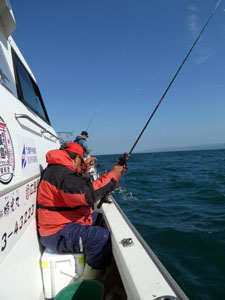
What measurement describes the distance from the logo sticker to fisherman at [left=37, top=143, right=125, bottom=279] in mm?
513

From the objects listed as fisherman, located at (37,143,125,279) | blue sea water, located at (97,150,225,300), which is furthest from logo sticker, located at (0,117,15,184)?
blue sea water, located at (97,150,225,300)

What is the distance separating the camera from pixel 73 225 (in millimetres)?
1914

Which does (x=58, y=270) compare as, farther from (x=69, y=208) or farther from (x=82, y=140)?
(x=82, y=140)

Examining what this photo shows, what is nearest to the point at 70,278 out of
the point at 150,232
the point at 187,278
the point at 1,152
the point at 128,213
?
the point at 1,152

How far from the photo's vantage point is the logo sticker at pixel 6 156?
110cm

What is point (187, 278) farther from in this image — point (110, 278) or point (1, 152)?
point (1, 152)

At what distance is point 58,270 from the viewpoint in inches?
71.3

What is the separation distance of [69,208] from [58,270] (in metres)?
0.59

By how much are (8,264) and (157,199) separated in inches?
232

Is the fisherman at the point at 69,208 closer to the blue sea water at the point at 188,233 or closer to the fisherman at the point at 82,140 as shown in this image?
the blue sea water at the point at 188,233

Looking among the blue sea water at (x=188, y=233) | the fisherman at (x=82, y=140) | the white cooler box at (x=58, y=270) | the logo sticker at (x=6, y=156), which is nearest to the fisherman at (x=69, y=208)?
the white cooler box at (x=58, y=270)

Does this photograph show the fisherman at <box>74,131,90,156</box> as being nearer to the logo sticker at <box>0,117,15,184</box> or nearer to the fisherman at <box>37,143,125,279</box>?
the fisherman at <box>37,143,125,279</box>

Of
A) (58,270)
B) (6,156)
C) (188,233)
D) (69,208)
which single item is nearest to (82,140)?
(188,233)

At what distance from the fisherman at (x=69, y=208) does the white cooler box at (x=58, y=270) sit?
0.07m
